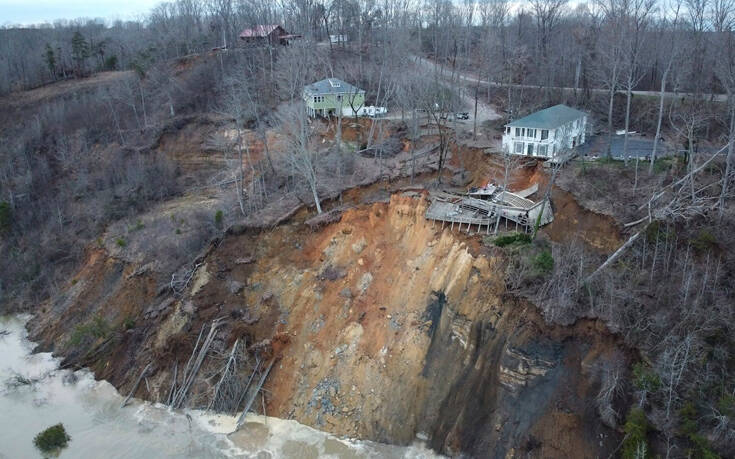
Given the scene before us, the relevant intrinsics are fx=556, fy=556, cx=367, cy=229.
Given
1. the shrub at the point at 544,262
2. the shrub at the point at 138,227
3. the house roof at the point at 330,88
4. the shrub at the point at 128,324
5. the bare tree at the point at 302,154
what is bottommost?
the shrub at the point at 128,324

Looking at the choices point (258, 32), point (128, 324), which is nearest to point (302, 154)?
point (128, 324)

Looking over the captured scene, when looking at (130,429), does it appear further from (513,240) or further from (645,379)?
(645,379)

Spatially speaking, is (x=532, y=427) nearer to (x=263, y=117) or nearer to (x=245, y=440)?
(x=245, y=440)

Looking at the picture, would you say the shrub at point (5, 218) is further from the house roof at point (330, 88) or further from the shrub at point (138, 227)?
the house roof at point (330, 88)

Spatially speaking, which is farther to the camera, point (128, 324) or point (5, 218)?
point (5, 218)

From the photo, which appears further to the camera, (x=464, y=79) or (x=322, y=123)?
(x=464, y=79)

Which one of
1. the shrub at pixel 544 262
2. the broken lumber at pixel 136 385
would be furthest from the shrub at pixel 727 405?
the broken lumber at pixel 136 385

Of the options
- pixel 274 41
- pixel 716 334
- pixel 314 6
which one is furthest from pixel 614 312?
pixel 314 6
